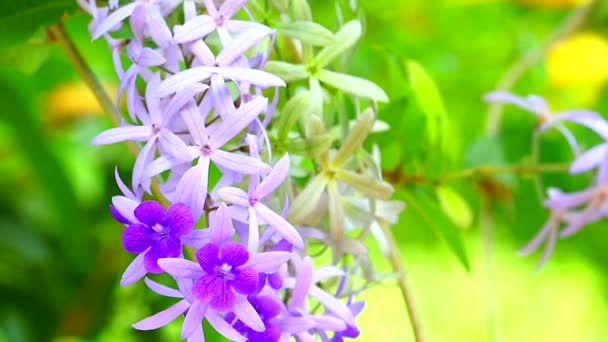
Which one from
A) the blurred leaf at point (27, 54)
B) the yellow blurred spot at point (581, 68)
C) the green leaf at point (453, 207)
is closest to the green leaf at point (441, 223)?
the green leaf at point (453, 207)

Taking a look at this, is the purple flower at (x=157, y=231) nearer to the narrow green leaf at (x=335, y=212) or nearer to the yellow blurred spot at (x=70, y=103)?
the narrow green leaf at (x=335, y=212)

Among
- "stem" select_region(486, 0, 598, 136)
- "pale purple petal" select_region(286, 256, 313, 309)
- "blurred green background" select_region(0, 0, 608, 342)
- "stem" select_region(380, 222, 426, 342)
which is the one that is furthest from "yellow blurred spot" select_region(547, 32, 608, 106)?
"pale purple petal" select_region(286, 256, 313, 309)

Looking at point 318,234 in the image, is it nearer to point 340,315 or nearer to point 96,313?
point 340,315

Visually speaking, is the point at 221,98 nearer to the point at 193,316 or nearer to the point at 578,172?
the point at 193,316

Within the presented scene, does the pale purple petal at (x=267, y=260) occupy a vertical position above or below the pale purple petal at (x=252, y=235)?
below

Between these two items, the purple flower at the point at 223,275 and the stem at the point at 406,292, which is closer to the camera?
the purple flower at the point at 223,275

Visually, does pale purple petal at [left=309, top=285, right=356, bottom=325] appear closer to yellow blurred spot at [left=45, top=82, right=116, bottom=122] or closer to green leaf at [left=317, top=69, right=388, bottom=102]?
green leaf at [left=317, top=69, right=388, bottom=102]
